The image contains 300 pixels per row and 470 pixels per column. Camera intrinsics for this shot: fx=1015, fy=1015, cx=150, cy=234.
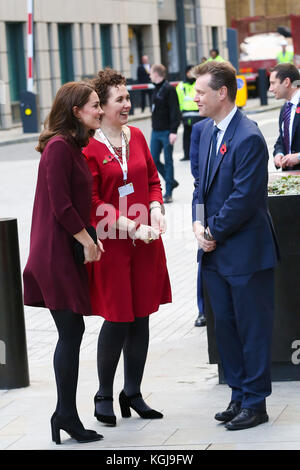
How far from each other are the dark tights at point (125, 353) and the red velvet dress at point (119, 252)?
9cm

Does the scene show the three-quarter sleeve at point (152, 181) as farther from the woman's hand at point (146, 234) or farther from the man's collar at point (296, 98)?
the man's collar at point (296, 98)

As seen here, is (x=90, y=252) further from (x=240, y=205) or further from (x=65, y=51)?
(x=65, y=51)

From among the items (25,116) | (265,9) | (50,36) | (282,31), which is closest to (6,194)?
(25,116)

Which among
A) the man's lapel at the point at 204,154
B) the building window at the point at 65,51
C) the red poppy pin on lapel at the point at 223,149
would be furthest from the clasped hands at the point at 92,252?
the building window at the point at 65,51

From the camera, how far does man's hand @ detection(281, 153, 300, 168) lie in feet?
23.8

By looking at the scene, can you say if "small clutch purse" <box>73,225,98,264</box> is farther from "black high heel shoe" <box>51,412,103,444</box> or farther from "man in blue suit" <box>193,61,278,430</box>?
"black high heel shoe" <box>51,412,103,444</box>

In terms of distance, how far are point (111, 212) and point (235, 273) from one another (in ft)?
2.36

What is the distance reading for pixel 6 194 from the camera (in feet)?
52.1

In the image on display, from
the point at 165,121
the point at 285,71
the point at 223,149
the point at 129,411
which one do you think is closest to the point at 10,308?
the point at 129,411

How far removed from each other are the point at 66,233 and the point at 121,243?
435 mm

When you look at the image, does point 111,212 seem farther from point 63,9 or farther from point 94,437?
point 63,9

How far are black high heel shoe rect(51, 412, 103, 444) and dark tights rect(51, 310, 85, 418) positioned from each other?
30mm

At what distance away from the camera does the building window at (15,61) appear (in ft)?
108

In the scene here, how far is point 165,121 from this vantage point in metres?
14.7
